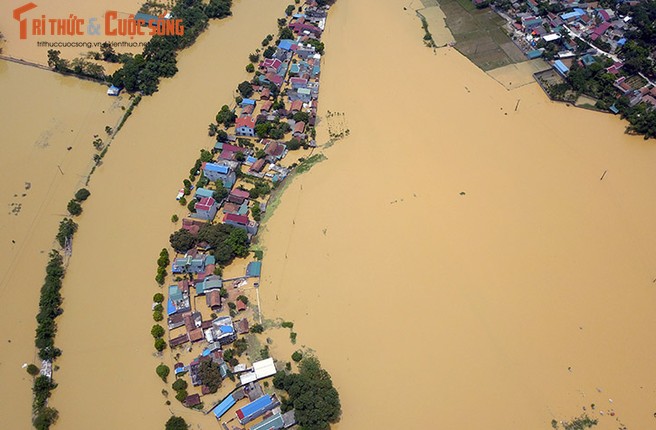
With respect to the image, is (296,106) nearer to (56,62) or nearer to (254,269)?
(254,269)

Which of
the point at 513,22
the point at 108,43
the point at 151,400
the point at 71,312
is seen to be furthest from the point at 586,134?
the point at 108,43

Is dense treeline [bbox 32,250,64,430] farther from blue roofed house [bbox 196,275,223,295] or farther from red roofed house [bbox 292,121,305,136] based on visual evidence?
red roofed house [bbox 292,121,305,136]

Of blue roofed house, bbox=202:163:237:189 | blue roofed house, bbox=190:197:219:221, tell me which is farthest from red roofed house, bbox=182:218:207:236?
blue roofed house, bbox=202:163:237:189

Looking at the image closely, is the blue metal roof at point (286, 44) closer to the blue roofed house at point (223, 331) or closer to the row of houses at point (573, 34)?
the row of houses at point (573, 34)

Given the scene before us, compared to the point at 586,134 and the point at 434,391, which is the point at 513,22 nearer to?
the point at 586,134

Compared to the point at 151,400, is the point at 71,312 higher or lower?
higher

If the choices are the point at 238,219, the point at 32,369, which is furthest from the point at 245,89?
the point at 32,369

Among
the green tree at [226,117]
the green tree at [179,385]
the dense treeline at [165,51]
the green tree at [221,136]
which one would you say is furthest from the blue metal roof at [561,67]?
the green tree at [179,385]
